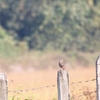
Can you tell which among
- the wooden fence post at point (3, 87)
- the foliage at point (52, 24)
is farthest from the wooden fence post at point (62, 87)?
the foliage at point (52, 24)

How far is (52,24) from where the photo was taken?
137 ft

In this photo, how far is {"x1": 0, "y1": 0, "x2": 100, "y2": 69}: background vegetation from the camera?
136 ft

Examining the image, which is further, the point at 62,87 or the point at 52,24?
the point at 52,24

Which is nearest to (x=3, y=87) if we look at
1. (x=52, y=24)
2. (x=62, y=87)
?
(x=62, y=87)

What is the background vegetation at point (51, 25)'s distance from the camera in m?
41.5

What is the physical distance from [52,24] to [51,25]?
0.16 meters

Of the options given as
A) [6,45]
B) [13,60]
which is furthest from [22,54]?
[13,60]

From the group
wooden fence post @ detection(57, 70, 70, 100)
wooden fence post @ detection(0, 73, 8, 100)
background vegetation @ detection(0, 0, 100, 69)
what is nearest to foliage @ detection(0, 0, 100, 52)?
background vegetation @ detection(0, 0, 100, 69)

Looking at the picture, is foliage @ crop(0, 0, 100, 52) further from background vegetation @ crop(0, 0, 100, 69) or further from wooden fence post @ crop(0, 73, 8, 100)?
wooden fence post @ crop(0, 73, 8, 100)

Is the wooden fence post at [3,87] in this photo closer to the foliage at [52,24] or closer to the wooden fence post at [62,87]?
the wooden fence post at [62,87]

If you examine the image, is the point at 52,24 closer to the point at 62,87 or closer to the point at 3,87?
the point at 62,87

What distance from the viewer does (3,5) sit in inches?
1661

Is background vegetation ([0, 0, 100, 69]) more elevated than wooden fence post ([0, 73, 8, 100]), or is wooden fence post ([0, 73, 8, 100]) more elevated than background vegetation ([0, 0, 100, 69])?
background vegetation ([0, 0, 100, 69])

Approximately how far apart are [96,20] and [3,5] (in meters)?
6.85
